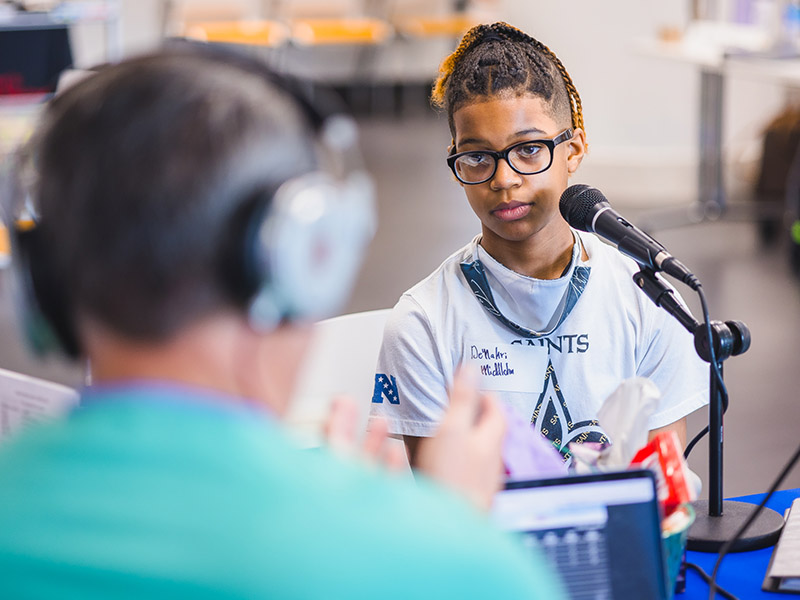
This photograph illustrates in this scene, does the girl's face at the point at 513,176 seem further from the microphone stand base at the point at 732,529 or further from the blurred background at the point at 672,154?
the blurred background at the point at 672,154

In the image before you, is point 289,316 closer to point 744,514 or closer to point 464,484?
point 464,484

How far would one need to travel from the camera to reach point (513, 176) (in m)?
1.46

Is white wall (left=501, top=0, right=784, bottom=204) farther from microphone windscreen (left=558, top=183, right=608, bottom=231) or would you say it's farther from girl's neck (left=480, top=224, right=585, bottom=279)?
microphone windscreen (left=558, top=183, right=608, bottom=231)

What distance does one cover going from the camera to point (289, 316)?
2.04ft

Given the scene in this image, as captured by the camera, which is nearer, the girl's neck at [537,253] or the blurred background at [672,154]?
the girl's neck at [537,253]

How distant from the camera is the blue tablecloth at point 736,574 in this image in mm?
1100

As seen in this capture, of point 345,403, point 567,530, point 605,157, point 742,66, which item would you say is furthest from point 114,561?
point 605,157

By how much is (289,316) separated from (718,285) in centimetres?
392

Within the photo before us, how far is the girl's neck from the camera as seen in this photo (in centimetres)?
153

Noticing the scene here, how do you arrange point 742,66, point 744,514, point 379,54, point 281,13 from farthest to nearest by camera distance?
point 379,54, point 281,13, point 742,66, point 744,514

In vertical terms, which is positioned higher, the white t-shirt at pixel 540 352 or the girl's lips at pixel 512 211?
the girl's lips at pixel 512 211

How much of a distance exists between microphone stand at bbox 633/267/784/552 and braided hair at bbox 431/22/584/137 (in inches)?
17.8

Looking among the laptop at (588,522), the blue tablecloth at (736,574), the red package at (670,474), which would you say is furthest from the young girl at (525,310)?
the laptop at (588,522)

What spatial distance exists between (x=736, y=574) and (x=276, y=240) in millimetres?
782
